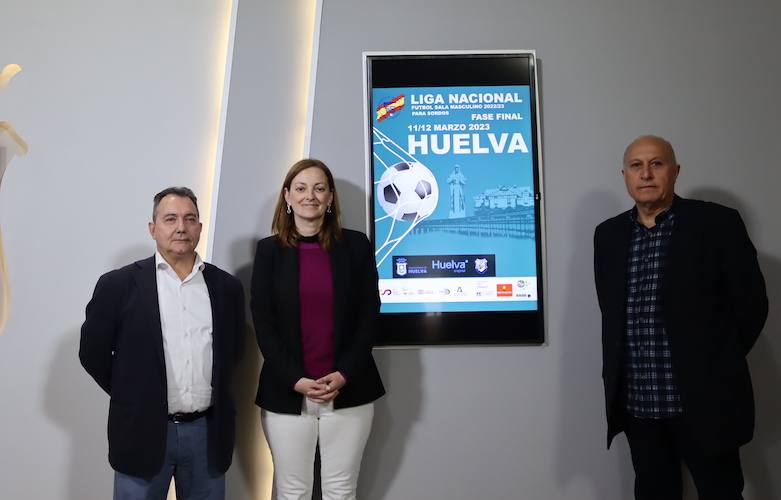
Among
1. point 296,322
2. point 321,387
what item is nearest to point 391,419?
point 321,387

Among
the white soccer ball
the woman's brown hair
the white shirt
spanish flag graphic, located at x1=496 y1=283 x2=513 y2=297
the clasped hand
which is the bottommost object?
the clasped hand

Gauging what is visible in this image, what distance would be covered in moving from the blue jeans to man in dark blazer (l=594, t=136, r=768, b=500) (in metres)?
1.49

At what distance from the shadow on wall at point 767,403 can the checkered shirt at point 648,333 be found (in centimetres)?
93

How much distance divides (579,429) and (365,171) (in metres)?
1.60

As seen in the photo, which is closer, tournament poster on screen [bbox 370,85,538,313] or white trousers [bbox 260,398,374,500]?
white trousers [bbox 260,398,374,500]

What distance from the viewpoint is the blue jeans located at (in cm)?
198

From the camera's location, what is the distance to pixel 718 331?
2070mm

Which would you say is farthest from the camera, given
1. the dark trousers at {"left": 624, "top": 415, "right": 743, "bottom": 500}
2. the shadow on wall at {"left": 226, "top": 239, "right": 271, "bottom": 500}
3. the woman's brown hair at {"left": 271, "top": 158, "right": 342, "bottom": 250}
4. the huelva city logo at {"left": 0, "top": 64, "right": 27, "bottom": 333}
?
the shadow on wall at {"left": 226, "top": 239, "right": 271, "bottom": 500}

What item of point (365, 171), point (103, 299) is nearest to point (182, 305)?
point (103, 299)

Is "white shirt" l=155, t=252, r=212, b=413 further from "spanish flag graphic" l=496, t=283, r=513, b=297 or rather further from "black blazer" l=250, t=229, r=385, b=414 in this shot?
"spanish flag graphic" l=496, t=283, r=513, b=297

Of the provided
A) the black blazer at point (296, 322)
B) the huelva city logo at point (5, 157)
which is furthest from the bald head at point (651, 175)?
the huelva city logo at point (5, 157)

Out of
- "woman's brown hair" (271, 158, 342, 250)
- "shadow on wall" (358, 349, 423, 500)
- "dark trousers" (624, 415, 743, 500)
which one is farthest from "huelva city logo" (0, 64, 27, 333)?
"dark trousers" (624, 415, 743, 500)

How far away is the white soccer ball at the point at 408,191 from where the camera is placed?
2.83 m

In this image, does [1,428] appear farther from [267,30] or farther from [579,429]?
[579,429]
